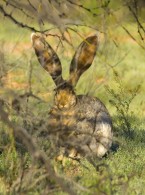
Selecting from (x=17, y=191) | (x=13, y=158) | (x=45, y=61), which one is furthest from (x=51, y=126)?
(x=45, y=61)

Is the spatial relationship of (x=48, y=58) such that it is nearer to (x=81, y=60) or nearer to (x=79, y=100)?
(x=81, y=60)

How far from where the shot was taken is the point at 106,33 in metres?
4.13

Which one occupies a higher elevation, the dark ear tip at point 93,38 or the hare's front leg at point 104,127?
the dark ear tip at point 93,38

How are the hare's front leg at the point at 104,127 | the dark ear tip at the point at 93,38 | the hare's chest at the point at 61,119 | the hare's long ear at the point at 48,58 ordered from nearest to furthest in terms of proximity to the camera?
the hare's chest at the point at 61,119, the hare's long ear at the point at 48,58, the dark ear tip at the point at 93,38, the hare's front leg at the point at 104,127

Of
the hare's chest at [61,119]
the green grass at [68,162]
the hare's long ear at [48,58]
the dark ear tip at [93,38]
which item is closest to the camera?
the green grass at [68,162]

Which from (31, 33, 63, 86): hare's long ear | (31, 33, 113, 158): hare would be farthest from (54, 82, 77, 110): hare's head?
(31, 33, 63, 86): hare's long ear

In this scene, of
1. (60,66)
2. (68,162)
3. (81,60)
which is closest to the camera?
(68,162)

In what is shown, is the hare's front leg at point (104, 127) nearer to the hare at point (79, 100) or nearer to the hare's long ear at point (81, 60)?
the hare at point (79, 100)

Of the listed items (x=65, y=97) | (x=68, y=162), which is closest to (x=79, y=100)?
(x=65, y=97)

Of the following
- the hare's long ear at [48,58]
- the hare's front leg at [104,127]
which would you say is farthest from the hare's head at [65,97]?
the hare's front leg at [104,127]

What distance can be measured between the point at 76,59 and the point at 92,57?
176mm

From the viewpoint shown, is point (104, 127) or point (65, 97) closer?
point (65, 97)

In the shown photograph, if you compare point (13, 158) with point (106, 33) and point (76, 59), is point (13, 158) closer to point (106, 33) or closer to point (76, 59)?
point (76, 59)

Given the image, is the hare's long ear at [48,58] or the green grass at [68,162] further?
the hare's long ear at [48,58]
